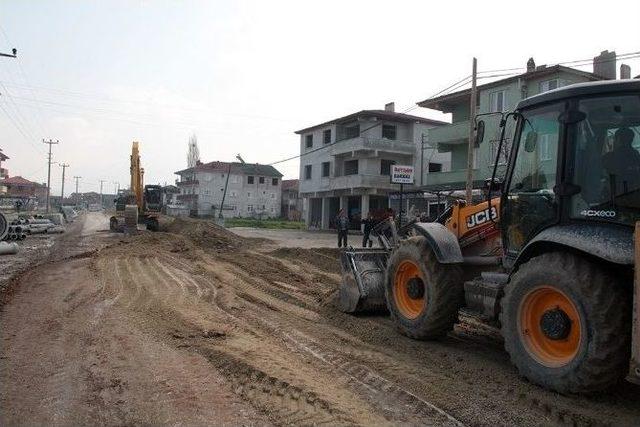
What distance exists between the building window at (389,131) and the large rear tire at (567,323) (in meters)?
40.8

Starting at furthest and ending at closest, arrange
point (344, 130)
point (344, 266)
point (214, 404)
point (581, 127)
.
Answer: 1. point (344, 130)
2. point (344, 266)
3. point (581, 127)
4. point (214, 404)

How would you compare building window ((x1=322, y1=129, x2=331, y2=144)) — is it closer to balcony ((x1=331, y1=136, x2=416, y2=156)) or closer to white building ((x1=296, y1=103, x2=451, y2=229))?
white building ((x1=296, y1=103, x2=451, y2=229))

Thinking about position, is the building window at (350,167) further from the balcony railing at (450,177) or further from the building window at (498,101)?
the building window at (498,101)

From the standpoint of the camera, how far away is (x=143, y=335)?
20.9 feet

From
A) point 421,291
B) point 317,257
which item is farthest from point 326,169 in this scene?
point 421,291

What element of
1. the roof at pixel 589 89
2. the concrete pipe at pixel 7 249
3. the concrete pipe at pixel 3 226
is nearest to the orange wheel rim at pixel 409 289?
the roof at pixel 589 89

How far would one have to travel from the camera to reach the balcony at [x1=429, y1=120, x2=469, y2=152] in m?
32.7

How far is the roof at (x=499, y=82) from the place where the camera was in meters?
27.7

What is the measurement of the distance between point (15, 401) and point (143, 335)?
2089 millimetres

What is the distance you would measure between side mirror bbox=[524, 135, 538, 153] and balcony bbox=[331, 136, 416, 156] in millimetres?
36547

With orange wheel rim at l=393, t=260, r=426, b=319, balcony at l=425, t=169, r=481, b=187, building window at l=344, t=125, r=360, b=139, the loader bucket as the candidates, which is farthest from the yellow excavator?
orange wheel rim at l=393, t=260, r=426, b=319

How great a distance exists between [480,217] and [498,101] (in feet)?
89.3

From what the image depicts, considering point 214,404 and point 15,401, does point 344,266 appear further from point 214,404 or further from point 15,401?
point 15,401

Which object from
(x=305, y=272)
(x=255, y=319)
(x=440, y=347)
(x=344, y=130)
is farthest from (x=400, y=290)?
(x=344, y=130)
